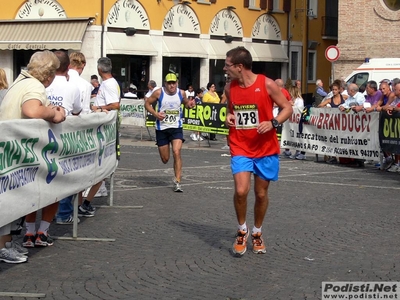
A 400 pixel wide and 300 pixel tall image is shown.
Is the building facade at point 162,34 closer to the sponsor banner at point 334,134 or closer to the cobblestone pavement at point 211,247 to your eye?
the sponsor banner at point 334,134

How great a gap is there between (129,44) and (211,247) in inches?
1201

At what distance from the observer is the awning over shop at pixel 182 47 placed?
41009mm

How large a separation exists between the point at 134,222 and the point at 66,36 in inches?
1098

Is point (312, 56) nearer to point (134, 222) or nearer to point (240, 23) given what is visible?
point (240, 23)

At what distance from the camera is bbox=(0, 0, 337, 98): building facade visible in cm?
3806

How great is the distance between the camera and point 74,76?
10945mm

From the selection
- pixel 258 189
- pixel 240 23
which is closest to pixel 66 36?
pixel 240 23

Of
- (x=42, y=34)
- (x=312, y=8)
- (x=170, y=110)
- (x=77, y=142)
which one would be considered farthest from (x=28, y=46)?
(x=77, y=142)

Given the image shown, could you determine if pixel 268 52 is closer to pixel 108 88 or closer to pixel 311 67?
pixel 311 67

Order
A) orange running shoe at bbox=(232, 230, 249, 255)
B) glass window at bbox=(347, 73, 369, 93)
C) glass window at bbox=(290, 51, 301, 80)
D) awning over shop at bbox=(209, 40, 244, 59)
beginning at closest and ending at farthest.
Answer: orange running shoe at bbox=(232, 230, 249, 255)
glass window at bbox=(347, 73, 369, 93)
awning over shop at bbox=(209, 40, 244, 59)
glass window at bbox=(290, 51, 301, 80)

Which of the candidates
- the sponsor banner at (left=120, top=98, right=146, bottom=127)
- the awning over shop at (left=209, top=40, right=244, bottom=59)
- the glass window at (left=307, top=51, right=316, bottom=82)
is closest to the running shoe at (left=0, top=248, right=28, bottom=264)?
the sponsor banner at (left=120, top=98, right=146, bottom=127)

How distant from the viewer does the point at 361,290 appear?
7340 millimetres

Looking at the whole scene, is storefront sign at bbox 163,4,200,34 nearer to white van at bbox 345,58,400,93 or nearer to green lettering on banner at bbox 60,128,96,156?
white van at bbox 345,58,400,93

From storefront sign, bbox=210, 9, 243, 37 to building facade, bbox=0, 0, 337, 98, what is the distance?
0.05 m
